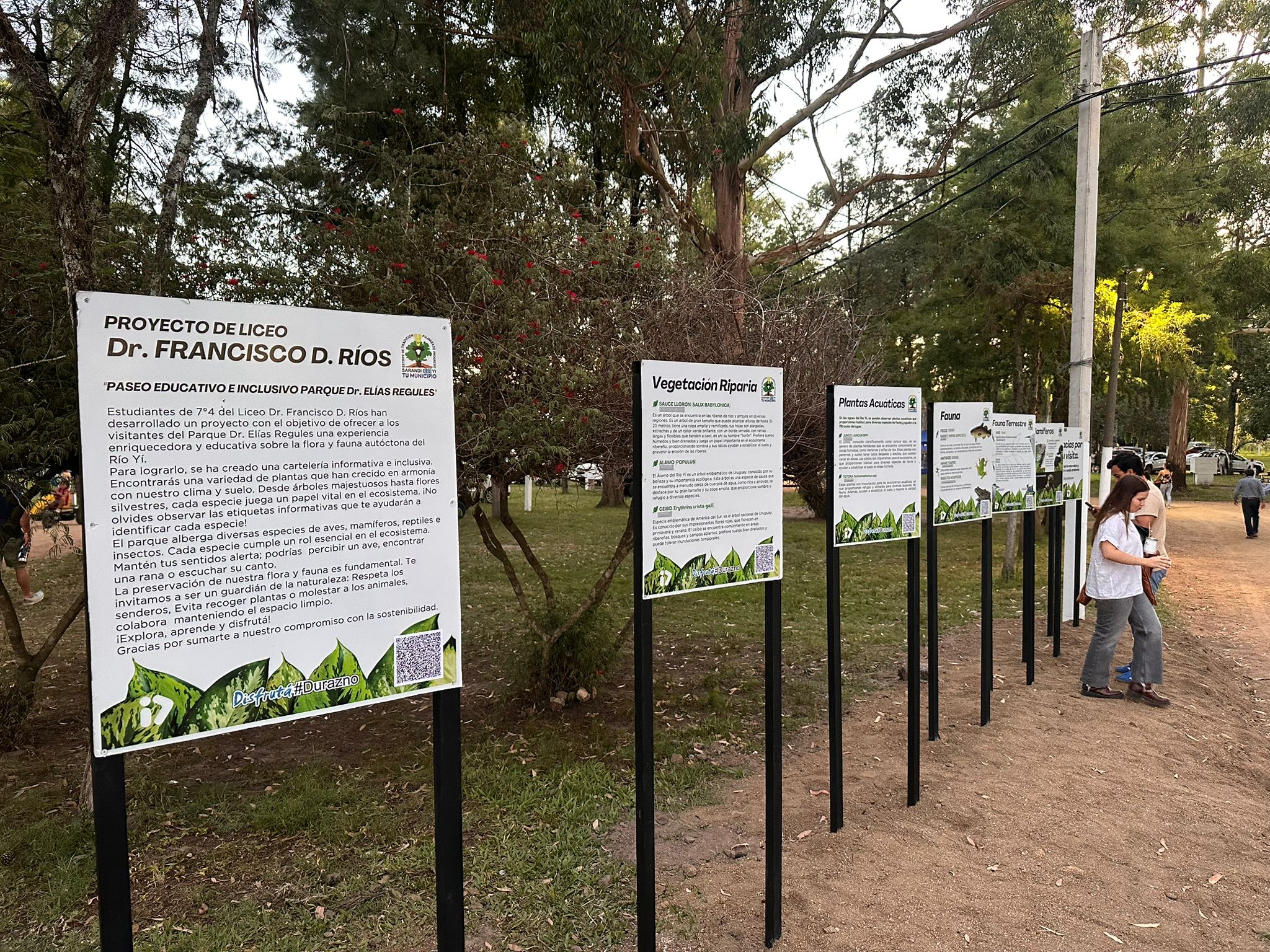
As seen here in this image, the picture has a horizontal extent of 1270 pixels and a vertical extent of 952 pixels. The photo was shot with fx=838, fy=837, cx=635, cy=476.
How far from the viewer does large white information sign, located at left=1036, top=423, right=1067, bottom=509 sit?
7.42 metres

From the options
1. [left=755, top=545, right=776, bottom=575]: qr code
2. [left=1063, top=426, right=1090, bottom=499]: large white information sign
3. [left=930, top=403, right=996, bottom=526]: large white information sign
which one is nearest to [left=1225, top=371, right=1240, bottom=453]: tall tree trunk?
[left=1063, top=426, right=1090, bottom=499]: large white information sign

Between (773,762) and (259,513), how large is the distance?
2.27m

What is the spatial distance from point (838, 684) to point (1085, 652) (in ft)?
16.8

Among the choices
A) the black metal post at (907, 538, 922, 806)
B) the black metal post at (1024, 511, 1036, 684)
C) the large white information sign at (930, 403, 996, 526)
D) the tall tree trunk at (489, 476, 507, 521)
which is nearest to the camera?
the black metal post at (907, 538, 922, 806)

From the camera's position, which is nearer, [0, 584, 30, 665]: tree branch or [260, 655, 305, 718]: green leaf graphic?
[260, 655, 305, 718]: green leaf graphic

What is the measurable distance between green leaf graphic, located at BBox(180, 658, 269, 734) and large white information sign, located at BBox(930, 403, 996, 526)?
13.2 ft

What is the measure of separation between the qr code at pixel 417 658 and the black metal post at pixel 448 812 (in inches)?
3.3

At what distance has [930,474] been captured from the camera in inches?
201

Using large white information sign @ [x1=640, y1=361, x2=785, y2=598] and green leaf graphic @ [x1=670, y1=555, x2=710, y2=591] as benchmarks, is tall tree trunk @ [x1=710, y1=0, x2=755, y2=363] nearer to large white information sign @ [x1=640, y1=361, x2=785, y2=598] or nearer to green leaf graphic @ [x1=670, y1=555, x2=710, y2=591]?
large white information sign @ [x1=640, y1=361, x2=785, y2=598]

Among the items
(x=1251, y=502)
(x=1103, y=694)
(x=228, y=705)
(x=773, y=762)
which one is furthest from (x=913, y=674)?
(x=1251, y=502)

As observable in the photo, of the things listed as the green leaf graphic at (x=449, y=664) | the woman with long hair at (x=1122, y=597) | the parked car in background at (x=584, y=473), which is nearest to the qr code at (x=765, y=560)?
the green leaf graphic at (x=449, y=664)

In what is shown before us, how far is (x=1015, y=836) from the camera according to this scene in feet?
13.6

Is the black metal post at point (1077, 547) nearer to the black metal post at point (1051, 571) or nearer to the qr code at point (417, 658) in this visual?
the black metal post at point (1051, 571)

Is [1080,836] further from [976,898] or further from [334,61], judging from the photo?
[334,61]
